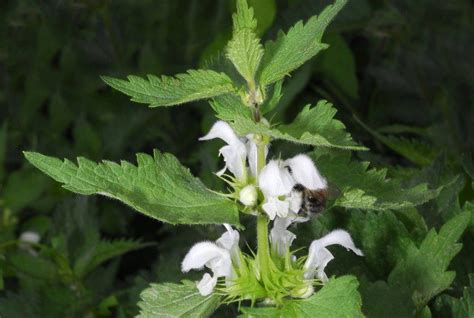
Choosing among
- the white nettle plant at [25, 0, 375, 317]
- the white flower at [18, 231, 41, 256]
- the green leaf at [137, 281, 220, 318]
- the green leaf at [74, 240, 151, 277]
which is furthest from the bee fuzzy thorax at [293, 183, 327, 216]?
the white flower at [18, 231, 41, 256]

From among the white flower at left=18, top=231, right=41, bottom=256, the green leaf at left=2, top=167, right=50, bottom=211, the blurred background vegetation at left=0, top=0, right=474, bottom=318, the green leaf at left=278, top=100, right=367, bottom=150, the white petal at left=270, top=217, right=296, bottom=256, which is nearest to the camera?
the green leaf at left=278, top=100, right=367, bottom=150

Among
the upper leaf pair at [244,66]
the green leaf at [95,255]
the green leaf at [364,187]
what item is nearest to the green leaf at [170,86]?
the upper leaf pair at [244,66]

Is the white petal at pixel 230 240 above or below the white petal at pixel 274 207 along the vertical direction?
below

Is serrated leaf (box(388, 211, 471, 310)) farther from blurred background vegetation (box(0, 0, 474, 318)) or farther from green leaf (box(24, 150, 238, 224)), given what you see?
green leaf (box(24, 150, 238, 224))

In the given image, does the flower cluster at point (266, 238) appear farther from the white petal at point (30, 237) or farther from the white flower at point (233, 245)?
the white petal at point (30, 237)

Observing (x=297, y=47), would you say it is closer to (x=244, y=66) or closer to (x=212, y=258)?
(x=244, y=66)

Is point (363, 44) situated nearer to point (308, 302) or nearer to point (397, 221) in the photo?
point (397, 221)

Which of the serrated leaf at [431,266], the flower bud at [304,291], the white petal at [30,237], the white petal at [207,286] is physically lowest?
the white petal at [30,237]
